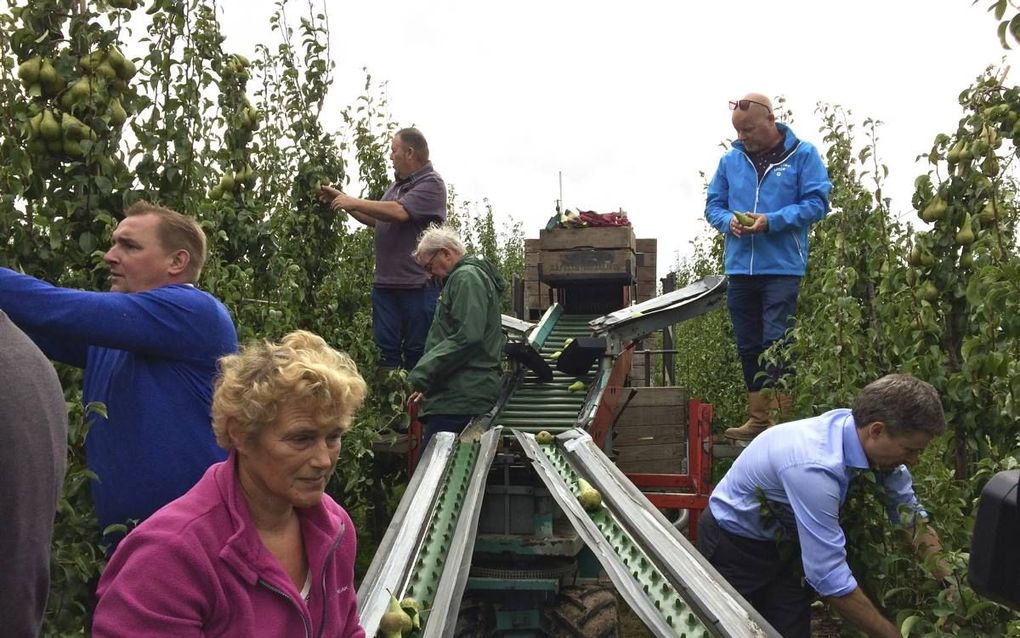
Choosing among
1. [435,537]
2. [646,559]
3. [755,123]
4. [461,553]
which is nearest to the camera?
[646,559]

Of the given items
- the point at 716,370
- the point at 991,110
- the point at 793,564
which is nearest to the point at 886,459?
the point at 793,564

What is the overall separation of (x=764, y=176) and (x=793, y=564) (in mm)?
2974

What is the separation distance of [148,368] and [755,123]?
443 cm

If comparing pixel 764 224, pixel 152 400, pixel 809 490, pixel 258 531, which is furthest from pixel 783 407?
pixel 258 531

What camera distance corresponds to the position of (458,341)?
5.67 metres

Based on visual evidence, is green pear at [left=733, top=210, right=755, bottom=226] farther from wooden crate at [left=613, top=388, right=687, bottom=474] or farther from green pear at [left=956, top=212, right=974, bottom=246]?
green pear at [left=956, top=212, right=974, bottom=246]

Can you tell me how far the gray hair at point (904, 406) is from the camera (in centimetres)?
332

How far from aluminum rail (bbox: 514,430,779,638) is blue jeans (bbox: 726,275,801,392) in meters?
1.61

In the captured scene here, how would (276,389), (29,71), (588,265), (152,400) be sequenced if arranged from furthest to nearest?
(588,265), (29,71), (152,400), (276,389)

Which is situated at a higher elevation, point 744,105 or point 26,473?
point 744,105

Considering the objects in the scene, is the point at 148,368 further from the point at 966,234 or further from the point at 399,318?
the point at 399,318

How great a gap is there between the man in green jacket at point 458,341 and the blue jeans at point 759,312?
154 cm

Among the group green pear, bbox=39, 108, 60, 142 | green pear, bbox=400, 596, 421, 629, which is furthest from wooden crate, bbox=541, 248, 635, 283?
green pear, bbox=39, 108, 60, 142

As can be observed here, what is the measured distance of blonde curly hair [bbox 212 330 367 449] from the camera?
2.01 metres
